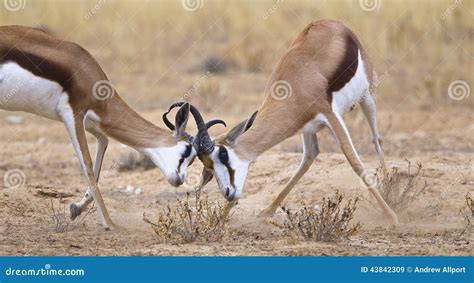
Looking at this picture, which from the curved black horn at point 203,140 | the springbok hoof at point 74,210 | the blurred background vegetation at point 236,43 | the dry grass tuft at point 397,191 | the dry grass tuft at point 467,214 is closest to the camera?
the curved black horn at point 203,140

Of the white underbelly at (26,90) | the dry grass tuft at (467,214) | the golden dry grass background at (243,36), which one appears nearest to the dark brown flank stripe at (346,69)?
the dry grass tuft at (467,214)

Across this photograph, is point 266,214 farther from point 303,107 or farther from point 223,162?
point 223,162

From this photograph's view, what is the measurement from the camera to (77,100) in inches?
399

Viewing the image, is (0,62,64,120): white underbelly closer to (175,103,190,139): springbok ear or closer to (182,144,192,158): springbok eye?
(175,103,190,139): springbok ear

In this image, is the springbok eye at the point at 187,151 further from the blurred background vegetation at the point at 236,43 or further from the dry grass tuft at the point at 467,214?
the blurred background vegetation at the point at 236,43

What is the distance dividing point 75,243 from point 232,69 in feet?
50.4

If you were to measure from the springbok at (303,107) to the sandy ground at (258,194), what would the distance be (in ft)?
2.26

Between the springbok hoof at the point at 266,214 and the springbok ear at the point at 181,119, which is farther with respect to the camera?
the springbok hoof at the point at 266,214

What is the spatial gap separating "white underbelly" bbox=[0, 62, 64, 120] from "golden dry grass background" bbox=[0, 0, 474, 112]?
10301mm

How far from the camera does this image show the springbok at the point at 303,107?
383 inches

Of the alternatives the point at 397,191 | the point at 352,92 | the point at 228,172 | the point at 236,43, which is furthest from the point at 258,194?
the point at 236,43

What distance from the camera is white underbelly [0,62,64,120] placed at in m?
9.92

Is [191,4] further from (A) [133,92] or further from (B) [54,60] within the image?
(B) [54,60]

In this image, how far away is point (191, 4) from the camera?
95.9ft
